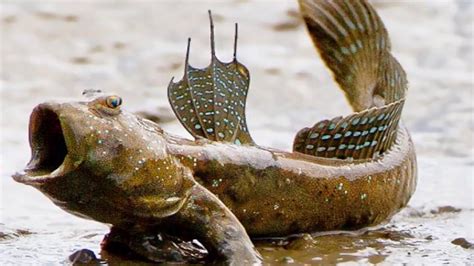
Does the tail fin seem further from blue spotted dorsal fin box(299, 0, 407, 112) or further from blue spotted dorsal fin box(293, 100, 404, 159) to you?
blue spotted dorsal fin box(293, 100, 404, 159)

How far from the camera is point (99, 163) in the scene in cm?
405


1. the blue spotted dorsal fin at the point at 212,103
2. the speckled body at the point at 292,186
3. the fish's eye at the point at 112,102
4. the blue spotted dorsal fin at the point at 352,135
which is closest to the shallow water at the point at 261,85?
the speckled body at the point at 292,186

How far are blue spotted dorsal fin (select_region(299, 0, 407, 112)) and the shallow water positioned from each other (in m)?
0.54

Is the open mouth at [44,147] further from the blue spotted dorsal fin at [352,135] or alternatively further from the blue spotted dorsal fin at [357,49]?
the blue spotted dorsal fin at [357,49]

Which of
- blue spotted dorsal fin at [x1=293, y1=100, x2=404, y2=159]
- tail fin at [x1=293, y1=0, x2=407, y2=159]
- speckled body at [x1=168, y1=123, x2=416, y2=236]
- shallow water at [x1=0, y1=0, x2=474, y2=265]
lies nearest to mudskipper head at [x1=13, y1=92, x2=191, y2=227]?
speckled body at [x1=168, y1=123, x2=416, y2=236]

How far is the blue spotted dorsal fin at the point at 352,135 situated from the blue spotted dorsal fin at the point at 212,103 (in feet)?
0.85

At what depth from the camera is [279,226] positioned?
15.4 feet

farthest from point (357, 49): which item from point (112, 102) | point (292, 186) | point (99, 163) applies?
point (99, 163)

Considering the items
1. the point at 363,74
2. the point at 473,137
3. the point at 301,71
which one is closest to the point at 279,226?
the point at 363,74

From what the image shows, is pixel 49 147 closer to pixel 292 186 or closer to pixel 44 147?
pixel 44 147

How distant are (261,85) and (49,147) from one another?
15.7 feet

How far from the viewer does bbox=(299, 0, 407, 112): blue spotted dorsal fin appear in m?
5.44

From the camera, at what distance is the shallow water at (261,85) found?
16.1ft

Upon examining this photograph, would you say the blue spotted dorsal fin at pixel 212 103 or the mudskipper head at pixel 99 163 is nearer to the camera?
the mudskipper head at pixel 99 163
